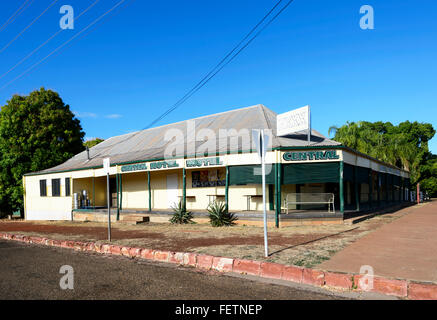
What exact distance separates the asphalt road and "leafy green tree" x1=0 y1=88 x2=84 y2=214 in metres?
21.2

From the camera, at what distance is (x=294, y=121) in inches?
592

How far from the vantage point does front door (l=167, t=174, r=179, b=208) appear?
19281 millimetres

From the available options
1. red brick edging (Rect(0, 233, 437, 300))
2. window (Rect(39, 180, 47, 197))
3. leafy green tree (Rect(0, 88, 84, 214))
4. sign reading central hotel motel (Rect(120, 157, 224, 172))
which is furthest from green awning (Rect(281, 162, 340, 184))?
leafy green tree (Rect(0, 88, 84, 214))

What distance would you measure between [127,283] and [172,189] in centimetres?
1374

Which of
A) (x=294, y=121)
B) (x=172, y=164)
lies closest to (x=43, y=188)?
(x=172, y=164)

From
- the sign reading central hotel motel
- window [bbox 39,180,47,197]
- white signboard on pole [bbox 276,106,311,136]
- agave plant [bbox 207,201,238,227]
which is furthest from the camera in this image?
window [bbox 39,180,47,197]

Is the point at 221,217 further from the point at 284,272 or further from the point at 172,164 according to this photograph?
the point at 284,272

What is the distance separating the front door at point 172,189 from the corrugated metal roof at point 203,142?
179 cm

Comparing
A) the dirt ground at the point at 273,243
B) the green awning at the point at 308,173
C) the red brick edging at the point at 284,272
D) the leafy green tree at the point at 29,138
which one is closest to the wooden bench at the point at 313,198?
the green awning at the point at 308,173

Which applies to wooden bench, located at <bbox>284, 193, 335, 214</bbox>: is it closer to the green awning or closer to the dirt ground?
the green awning

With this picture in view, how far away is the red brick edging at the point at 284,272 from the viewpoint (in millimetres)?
4875

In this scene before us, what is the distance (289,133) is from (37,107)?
23262mm

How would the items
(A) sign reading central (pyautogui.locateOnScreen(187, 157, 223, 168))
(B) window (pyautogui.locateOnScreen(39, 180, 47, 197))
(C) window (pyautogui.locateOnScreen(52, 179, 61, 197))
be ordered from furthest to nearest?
(B) window (pyautogui.locateOnScreen(39, 180, 47, 197)), (C) window (pyautogui.locateOnScreen(52, 179, 61, 197)), (A) sign reading central (pyautogui.locateOnScreen(187, 157, 223, 168))

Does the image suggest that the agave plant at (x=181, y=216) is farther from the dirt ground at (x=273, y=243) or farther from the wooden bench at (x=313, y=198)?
the wooden bench at (x=313, y=198)
